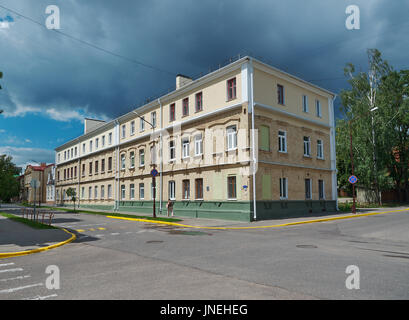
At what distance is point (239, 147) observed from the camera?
22.2 meters

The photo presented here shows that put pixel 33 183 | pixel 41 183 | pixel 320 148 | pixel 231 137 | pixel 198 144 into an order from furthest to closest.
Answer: pixel 41 183 → pixel 320 148 → pixel 198 144 → pixel 231 137 → pixel 33 183

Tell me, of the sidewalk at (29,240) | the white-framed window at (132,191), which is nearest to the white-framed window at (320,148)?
the white-framed window at (132,191)

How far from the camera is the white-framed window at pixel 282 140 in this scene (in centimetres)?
2462

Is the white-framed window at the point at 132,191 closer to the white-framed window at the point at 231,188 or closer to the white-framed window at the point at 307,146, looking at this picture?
the white-framed window at the point at 231,188

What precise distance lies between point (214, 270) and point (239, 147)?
15.5 meters

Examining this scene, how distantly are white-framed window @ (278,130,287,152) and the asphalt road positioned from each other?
41.7 ft

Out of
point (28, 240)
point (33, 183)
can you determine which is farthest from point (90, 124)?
point (28, 240)

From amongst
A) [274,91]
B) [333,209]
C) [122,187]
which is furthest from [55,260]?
[122,187]

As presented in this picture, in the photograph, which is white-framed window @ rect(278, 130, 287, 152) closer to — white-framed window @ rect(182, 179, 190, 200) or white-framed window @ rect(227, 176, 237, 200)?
white-framed window @ rect(227, 176, 237, 200)

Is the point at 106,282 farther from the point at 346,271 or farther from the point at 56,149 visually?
the point at 56,149

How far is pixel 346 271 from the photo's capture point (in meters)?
7.04

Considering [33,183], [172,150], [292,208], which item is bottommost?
[292,208]

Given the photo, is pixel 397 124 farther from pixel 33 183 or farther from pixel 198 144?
pixel 33 183
